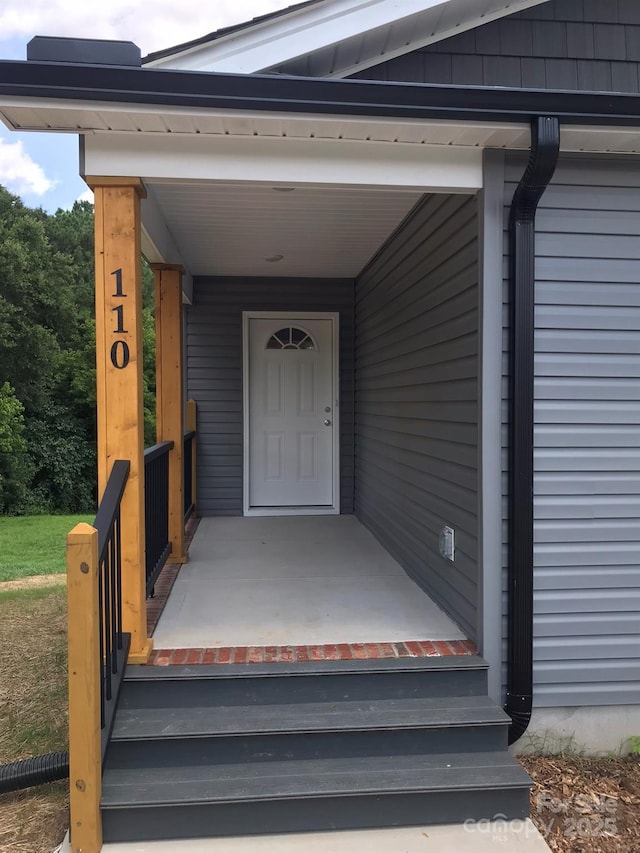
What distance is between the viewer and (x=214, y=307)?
6016 mm

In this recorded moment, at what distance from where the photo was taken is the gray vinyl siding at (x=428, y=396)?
9.59 ft

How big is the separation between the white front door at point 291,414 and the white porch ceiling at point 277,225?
0.67 m

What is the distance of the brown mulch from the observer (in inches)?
88.1

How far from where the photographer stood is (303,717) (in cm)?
246

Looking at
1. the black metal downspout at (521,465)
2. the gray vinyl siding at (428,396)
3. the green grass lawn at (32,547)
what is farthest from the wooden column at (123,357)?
the green grass lawn at (32,547)

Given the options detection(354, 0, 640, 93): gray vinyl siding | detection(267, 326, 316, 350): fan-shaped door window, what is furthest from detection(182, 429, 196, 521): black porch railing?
detection(354, 0, 640, 93): gray vinyl siding

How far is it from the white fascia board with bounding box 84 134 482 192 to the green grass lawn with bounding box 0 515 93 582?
4.66 meters

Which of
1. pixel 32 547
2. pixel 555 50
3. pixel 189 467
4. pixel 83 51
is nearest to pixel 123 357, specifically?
pixel 83 51

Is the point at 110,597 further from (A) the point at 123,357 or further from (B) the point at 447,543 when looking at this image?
(B) the point at 447,543

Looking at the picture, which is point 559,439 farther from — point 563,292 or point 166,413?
point 166,413

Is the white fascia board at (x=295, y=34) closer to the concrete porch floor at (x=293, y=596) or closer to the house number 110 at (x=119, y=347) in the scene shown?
the house number 110 at (x=119, y=347)

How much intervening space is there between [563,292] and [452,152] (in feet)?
2.52

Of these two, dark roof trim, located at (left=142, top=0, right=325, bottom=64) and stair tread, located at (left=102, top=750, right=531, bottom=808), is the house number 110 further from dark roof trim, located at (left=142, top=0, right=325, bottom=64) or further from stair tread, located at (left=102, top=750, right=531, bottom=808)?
stair tread, located at (left=102, top=750, right=531, bottom=808)

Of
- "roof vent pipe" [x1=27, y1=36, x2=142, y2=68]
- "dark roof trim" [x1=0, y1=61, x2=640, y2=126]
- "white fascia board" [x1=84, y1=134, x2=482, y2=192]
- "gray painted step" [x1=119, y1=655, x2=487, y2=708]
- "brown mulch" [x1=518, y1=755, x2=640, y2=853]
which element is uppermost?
"roof vent pipe" [x1=27, y1=36, x2=142, y2=68]
